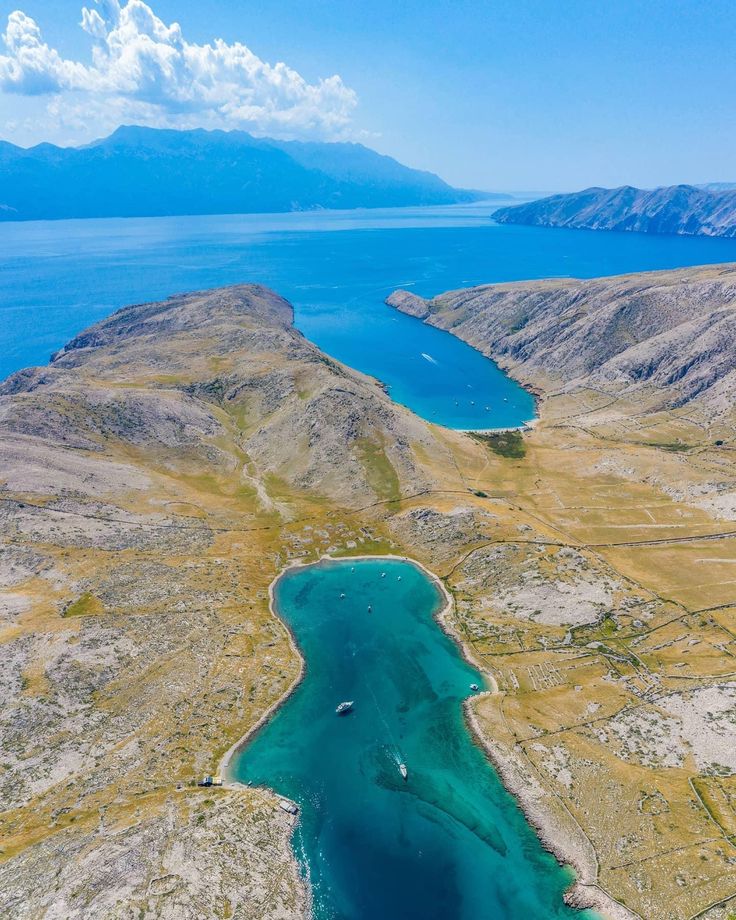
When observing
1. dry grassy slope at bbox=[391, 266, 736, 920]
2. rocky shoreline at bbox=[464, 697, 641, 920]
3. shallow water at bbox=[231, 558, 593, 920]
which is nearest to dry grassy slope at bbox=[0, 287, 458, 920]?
shallow water at bbox=[231, 558, 593, 920]

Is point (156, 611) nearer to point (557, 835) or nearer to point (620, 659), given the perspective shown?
point (557, 835)

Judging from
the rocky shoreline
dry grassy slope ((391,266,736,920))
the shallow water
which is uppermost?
dry grassy slope ((391,266,736,920))

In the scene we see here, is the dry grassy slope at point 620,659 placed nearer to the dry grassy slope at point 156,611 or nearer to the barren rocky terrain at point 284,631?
the barren rocky terrain at point 284,631

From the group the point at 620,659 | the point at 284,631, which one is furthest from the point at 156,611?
the point at 620,659

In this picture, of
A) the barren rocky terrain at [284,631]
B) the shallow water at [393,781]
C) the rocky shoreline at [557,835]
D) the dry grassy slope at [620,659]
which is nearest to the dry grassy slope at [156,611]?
the barren rocky terrain at [284,631]

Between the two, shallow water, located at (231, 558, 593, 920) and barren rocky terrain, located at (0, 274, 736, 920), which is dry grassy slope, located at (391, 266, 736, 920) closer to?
barren rocky terrain, located at (0, 274, 736, 920)
